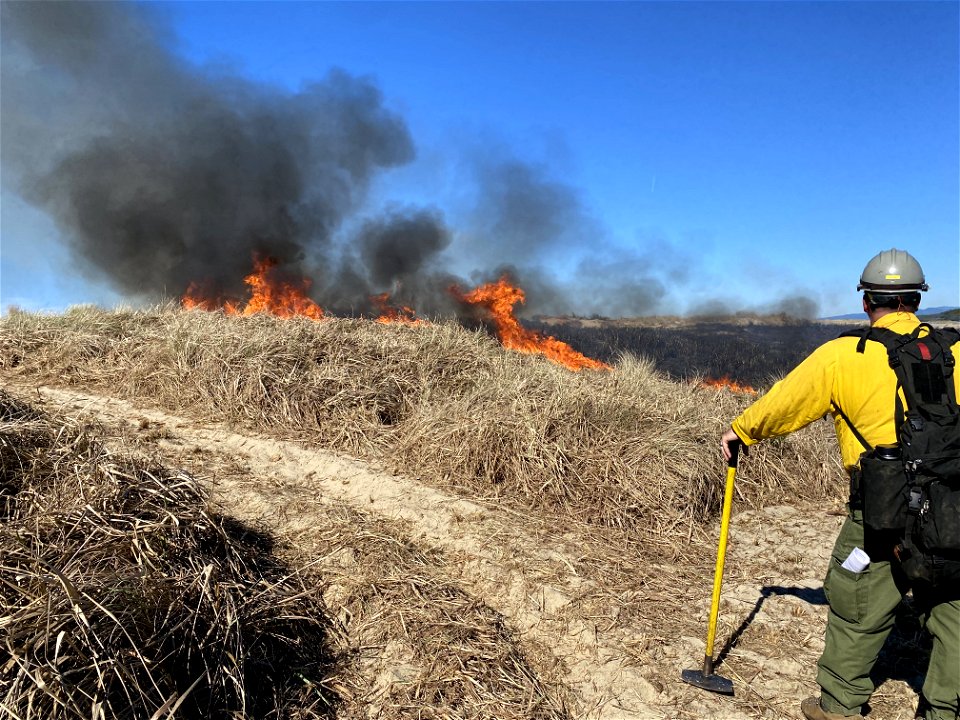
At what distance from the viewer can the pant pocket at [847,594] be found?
10.1ft

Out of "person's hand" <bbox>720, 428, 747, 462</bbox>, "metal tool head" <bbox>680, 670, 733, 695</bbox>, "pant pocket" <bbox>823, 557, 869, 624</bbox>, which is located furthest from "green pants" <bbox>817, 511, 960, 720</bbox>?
"person's hand" <bbox>720, 428, 747, 462</bbox>

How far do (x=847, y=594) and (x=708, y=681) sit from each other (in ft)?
2.89

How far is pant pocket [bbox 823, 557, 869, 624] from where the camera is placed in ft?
10.1

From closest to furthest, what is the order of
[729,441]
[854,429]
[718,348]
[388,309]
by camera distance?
[854,429], [729,441], [718,348], [388,309]

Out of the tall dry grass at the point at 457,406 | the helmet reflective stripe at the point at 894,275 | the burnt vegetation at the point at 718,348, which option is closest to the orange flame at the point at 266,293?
the burnt vegetation at the point at 718,348

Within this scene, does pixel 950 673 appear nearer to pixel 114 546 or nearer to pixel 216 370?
pixel 114 546

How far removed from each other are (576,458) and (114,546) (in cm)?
375

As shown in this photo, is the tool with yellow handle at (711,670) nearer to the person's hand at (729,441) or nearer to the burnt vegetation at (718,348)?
the person's hand at (729,441)

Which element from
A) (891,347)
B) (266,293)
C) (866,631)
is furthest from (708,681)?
(266,293)

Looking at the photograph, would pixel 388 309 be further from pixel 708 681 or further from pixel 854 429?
pixel 854 429

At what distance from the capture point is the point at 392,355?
8109 millimetres

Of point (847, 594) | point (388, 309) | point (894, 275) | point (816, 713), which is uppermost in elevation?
point (388, 309)

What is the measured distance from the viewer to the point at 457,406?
21.4 ft

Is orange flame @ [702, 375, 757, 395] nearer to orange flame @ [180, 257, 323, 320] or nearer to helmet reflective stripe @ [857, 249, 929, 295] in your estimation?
helmet reflective stripe @ [857, 249, 929, 295]
